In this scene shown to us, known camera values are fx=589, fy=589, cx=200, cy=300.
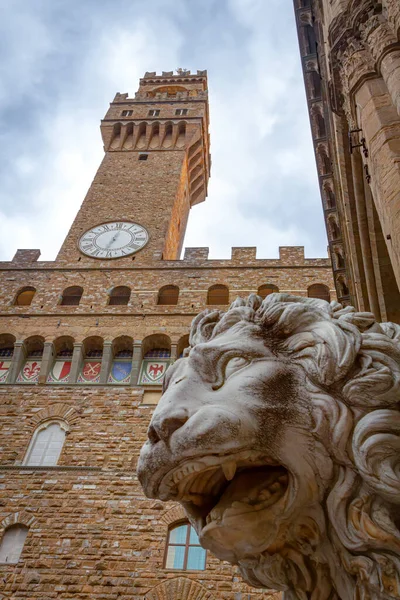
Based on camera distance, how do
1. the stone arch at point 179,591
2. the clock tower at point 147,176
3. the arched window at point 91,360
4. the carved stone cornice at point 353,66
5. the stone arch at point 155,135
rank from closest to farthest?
1. the carved stone cornice at point 353,66
2. the stone arch at point 179,591
3. the arched window at point 91,360
4. the clock tower at point 147,176
5. the stone arch at point 155,135

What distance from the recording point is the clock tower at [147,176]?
17.2 metres

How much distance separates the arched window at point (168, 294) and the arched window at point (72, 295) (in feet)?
7.06

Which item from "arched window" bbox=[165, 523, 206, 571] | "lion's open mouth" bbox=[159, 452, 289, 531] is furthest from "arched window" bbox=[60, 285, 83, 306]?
"lion's open mouth" bbox=[159, 452, 289, 531]

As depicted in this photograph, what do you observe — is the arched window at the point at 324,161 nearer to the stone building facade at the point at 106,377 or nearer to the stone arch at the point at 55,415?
the stone building facade at the point at 106,377

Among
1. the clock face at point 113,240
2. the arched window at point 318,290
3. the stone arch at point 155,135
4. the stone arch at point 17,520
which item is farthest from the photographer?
the stone arch at point 155,135

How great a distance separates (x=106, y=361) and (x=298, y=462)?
11.9 meters

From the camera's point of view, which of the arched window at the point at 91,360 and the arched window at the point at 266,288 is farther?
the arched window at the point at 266,288

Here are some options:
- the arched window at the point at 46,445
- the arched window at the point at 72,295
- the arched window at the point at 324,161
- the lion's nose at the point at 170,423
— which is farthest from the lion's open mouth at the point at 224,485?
the arched window at the point at 72,295

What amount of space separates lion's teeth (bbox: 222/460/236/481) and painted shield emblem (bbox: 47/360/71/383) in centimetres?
1182

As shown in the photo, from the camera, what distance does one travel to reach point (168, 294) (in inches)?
608

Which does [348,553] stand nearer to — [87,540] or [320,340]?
[320,340]

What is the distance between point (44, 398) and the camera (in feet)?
41.7

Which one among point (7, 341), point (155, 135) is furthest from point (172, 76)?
point (7, 341)

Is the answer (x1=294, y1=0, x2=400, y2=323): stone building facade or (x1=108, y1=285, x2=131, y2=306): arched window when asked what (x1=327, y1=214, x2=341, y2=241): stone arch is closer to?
(x1=294, y1=0, x2=400, y2=323): stone building facade
